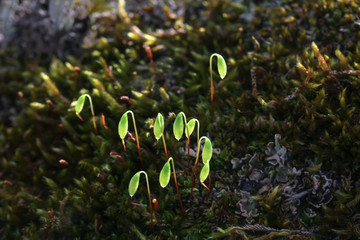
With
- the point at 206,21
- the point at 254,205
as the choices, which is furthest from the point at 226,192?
the point at 206,21

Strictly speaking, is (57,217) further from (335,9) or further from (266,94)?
(335,9)

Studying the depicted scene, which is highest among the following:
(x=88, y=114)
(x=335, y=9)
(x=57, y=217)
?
(x=335, y=9)

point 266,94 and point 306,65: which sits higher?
point 306,65

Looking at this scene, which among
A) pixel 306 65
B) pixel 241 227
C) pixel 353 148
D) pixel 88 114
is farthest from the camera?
pixel 88 114

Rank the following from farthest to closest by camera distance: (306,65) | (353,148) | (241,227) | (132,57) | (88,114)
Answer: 1. (132,57)
2. (88,114)
3. (306,65)
4. (353,148)
5. (241,227)

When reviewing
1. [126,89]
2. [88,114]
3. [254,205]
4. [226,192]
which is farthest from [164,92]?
[254,205]

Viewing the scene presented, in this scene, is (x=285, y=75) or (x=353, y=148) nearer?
(x=353, y=148)
